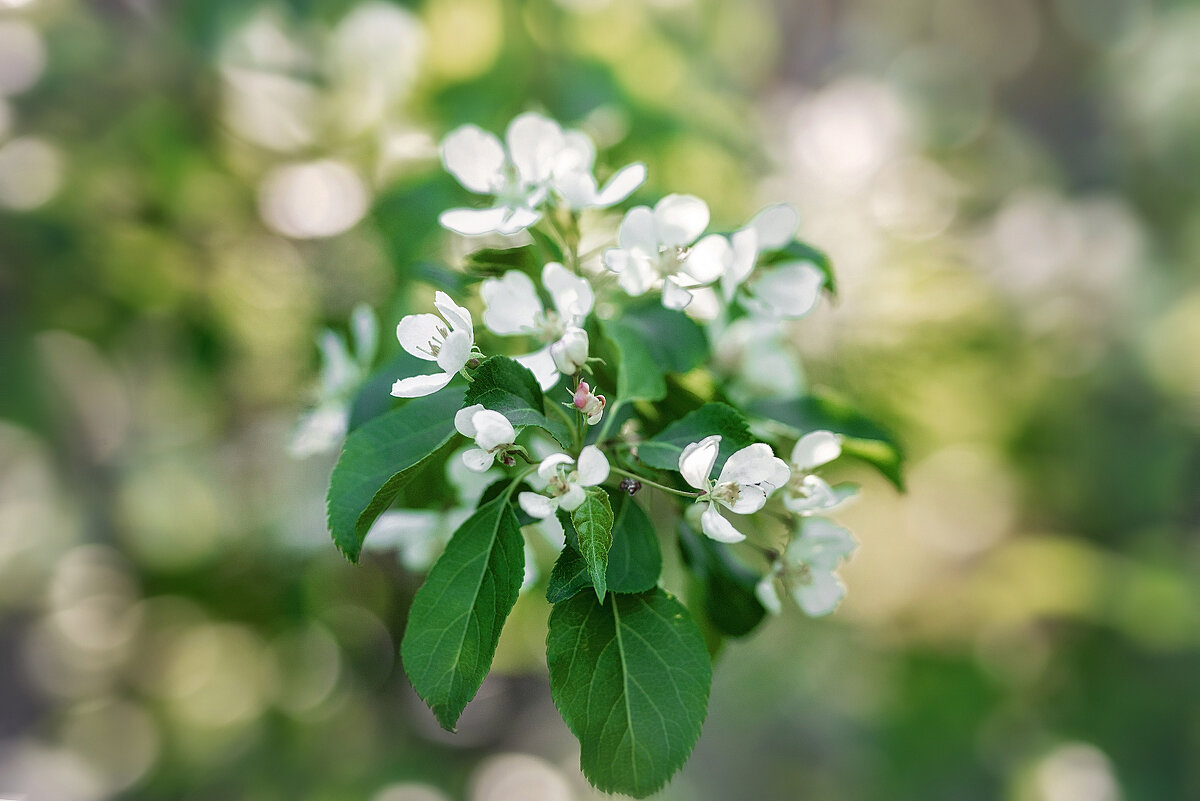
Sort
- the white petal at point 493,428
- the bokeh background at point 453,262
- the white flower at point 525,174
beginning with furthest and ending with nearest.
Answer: the bokeh background at point 453,262, the white flower at point 525,174, the white petal at point 493,428

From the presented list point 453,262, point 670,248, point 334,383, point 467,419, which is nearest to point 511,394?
point 467,419

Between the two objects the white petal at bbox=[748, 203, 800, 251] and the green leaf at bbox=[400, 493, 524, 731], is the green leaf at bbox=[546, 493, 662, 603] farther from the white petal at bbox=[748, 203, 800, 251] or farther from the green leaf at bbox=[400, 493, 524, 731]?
the white petal at bbox=[748, 203, 800, 251]

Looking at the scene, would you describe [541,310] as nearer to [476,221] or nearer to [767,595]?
[476,221]

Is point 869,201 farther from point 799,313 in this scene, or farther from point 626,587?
point 626,587

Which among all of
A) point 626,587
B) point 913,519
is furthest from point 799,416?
point 913,519

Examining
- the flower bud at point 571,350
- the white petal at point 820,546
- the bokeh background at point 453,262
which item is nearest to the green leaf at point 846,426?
the white petal at point 820,546

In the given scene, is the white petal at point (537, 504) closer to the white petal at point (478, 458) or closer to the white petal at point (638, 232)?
the white petal at point (478, 458)
